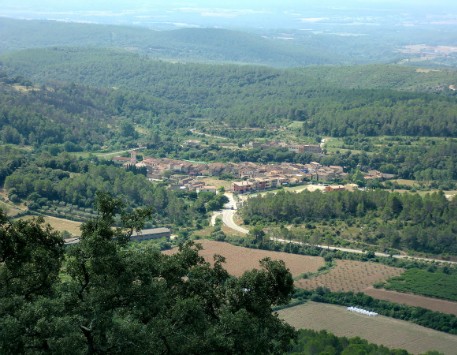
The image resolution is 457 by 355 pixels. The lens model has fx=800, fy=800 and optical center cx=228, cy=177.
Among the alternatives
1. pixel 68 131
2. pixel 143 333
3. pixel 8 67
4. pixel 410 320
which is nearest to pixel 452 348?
pixel 410 320

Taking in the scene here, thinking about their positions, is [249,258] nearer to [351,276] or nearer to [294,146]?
A: [351,276]

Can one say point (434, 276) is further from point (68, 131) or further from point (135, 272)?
point (68, 131)

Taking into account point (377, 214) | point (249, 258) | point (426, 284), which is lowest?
point (249, 258)

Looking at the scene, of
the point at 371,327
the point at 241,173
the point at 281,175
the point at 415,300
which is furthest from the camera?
the point at 241,173

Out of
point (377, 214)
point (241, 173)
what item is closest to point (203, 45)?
point (241, 173)

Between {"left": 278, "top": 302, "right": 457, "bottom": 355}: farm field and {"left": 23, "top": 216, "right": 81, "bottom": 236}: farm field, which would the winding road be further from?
{"left": 278, "top": 302, "right": 457, "bottom": 355}: farm field
